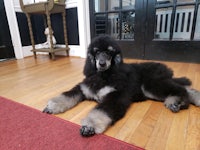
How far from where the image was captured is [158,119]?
1.11 metres

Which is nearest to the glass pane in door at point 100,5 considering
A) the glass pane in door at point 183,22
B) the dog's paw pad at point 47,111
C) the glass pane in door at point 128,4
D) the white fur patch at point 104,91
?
the glass pane in door at point 128,4

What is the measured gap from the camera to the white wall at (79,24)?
2.97 m

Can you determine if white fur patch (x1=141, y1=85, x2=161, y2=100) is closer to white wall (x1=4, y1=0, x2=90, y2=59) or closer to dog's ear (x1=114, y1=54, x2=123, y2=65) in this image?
dog's ear (x1=114, y1=54, x2=123, y2=65)

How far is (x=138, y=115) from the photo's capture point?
1.17 meters

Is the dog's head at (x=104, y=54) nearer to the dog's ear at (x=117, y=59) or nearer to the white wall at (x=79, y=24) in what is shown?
the dog's ear at (x=117, y=59)

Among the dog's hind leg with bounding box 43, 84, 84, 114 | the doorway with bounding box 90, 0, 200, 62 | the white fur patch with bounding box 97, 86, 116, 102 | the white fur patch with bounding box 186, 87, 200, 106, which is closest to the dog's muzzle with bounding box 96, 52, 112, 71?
the white fur patch with bounding box 97, 86, 116, 102

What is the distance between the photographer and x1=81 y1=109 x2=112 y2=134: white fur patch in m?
0.95

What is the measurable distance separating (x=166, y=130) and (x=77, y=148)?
55cm

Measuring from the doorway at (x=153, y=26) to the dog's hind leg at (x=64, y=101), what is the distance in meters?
1.77

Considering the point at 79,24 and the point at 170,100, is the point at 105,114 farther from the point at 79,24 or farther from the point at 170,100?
the point at 79,24

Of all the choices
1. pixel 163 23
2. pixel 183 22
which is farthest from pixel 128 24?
pixel 183 22

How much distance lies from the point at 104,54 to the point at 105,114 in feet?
1.41

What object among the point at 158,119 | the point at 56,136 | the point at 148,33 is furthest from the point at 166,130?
the point at 148,33

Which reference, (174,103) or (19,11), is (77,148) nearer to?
(174,103)
